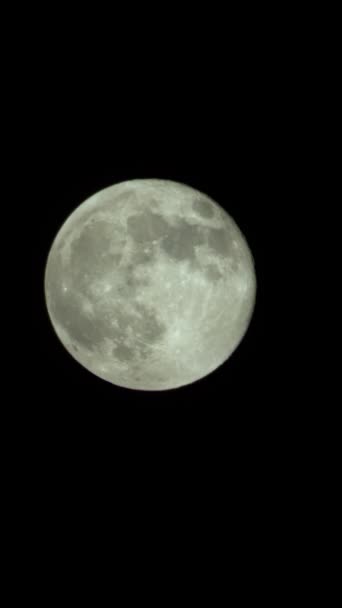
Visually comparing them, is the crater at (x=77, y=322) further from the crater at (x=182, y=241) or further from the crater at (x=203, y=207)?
the crater at (x=203, y=207)

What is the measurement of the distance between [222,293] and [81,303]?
124cm

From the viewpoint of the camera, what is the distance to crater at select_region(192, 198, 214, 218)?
215 inches

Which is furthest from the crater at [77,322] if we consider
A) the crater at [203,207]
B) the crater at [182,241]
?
the crater at [203,207]

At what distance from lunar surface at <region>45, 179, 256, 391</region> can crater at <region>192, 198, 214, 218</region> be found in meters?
0.01

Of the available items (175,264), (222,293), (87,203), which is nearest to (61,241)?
(87,203)

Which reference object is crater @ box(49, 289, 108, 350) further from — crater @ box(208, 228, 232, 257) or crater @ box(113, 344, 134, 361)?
crater @ box(208, 228, 232, 257)

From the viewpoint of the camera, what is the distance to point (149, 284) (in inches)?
199

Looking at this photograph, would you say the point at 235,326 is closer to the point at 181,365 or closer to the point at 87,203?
the point at 181,365

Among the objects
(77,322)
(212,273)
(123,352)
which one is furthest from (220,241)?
(77,322)

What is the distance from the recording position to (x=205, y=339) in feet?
17.7

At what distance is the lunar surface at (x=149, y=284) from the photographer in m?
5.09

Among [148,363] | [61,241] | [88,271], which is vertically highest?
[61,241]

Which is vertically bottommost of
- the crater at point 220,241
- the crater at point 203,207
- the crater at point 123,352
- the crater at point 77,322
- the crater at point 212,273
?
the crater at point 123,352

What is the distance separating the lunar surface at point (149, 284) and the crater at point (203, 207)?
1 centimetres
